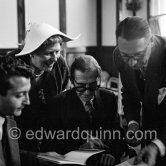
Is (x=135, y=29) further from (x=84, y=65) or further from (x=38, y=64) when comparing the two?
Answer: (x=38, y=64)

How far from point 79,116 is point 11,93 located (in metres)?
0.69

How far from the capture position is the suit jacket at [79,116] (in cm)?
202

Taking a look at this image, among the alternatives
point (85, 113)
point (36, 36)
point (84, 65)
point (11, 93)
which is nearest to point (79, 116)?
point (85, 113)

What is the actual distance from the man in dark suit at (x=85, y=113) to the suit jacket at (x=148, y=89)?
0.47 feet

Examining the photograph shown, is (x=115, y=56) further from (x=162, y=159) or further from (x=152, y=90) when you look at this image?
(x=162, y=159)

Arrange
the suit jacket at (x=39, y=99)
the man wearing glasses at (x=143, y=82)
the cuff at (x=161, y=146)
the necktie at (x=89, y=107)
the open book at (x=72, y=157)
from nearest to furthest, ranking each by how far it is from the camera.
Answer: the open book at (x=72, y=157) < the cuff at (x=161, y=146) < the man wearing glasses at (x=143, y=82) < the suit jacket at (x=39, y=99) < the necktie at (x=89, y=107)

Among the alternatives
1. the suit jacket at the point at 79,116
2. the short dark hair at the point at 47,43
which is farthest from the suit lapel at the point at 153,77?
the short dark hair at the point at 47,43

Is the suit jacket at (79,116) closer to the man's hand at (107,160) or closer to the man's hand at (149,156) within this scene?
the man's hand at (107,160)

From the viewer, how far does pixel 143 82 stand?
6.82ft

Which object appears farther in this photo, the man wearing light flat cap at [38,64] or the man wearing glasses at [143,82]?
the man wearing light flat cap at [38,64]

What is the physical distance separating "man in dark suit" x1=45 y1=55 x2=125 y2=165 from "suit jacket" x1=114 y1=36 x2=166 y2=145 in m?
0.14

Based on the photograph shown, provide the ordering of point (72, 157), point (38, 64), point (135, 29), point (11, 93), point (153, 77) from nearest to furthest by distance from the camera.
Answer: point (11, 93) → point (72, 157) → point (135, 29) → point (153, 77) → point (38, 64)

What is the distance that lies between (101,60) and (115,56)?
4.04 meters

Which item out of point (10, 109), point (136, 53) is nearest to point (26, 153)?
point (10, 109)
